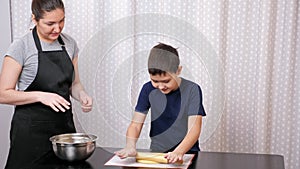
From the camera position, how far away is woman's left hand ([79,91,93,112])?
1728 millimetres

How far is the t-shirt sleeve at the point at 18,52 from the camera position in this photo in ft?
6.09

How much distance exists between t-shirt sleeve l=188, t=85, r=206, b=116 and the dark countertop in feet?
0.58

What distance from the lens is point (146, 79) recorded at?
164 cm

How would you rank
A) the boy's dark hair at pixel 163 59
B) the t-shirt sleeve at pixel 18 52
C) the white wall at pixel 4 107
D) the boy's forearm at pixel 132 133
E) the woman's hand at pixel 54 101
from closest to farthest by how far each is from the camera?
1. the boy's dark hair at pixel 163 59
2. the boy's forearm at pixel 132 133
3. the woman's hand at pixel 54 101
4. the t-shirt sleeve at pixel 18 52
5. the white wall at pixel 4 107

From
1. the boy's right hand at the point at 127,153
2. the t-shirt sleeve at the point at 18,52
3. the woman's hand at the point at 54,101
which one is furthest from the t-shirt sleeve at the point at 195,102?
the t-shirt sleeve at the point at 18,52

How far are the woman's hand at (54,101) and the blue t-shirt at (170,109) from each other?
299mm

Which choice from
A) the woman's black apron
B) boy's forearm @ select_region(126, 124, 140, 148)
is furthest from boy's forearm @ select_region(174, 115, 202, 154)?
the woman's black apron

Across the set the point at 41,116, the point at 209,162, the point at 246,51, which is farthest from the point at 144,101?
the point at 246,51

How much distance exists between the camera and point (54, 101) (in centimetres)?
176

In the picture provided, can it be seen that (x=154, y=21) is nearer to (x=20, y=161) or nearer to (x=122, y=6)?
(x=20, y=161)

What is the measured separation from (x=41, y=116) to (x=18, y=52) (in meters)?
0.29

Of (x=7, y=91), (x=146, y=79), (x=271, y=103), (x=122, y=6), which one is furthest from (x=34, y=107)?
(x=271, y=103)

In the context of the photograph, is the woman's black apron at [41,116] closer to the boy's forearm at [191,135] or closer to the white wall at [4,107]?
the boy's forearm at [191,135]

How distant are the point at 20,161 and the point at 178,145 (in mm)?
671
